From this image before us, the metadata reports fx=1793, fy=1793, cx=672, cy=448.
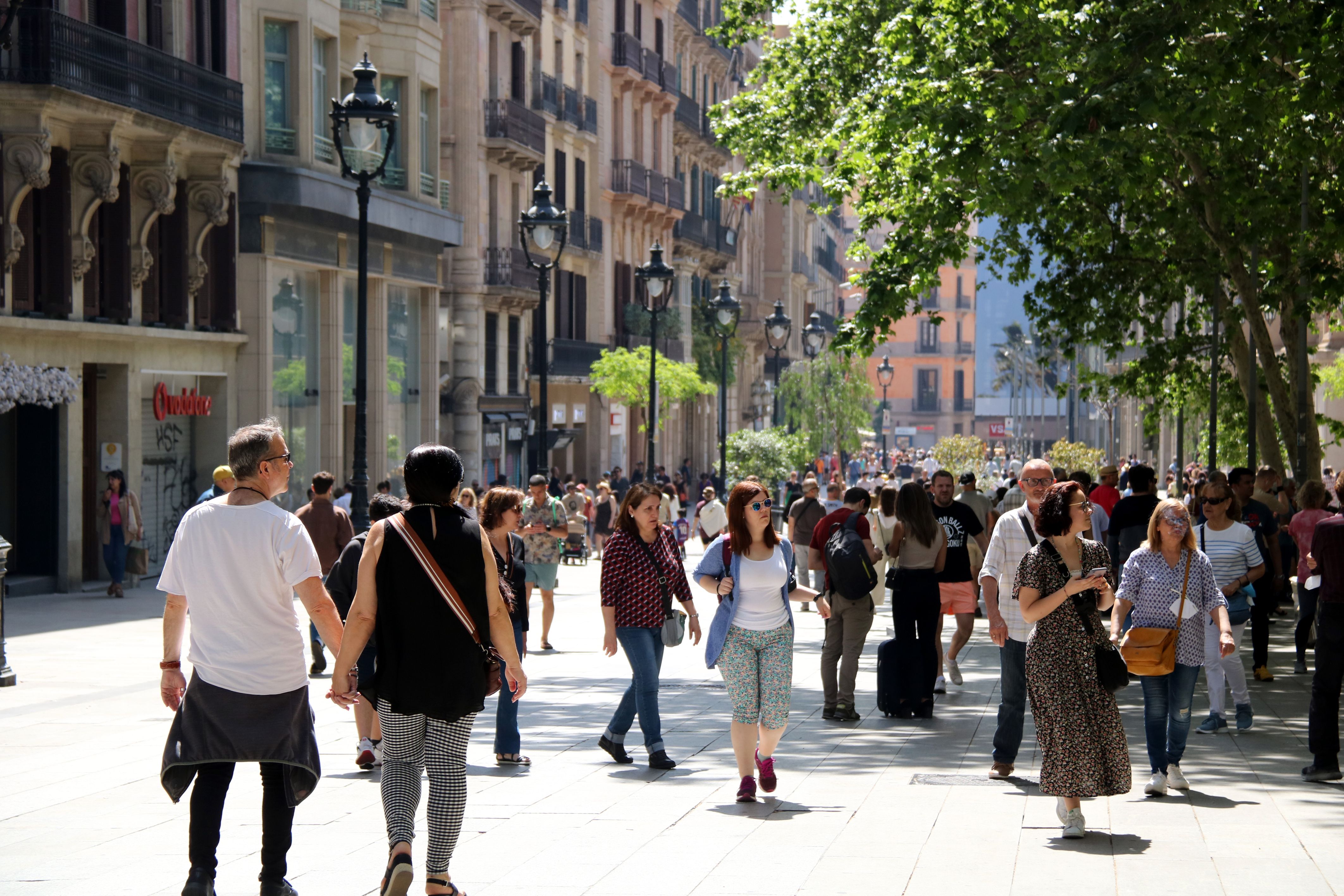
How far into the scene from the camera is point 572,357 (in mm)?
49031

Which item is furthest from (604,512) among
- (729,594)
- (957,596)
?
(729,594)

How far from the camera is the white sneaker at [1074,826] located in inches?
329

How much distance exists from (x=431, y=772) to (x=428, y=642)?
513 mm

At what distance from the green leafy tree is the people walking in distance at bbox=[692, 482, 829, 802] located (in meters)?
5.61

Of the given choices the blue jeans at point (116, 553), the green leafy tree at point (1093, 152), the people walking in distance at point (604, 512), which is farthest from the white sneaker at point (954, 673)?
the people walking in distance at point (604, 512)

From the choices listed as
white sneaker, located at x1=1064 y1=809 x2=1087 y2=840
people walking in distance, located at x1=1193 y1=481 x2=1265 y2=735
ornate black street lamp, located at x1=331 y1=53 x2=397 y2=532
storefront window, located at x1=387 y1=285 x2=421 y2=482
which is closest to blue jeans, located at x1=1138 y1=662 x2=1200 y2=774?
white sneaker, located at x1=1064 y1=809 x2=1087 y2=840

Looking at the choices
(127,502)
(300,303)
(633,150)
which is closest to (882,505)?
(127,502)

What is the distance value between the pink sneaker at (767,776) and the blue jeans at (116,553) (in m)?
15.6

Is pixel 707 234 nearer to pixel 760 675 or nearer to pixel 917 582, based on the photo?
pixel 917 582

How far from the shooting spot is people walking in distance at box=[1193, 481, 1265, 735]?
12.2 metres

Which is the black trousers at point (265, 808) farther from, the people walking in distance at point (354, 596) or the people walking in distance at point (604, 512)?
the people walking in distance at point (604, 512)

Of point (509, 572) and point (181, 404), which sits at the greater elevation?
point (181, 404)

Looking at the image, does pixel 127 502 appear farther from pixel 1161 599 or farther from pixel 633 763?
pixel 1161 599

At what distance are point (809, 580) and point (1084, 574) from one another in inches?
659
